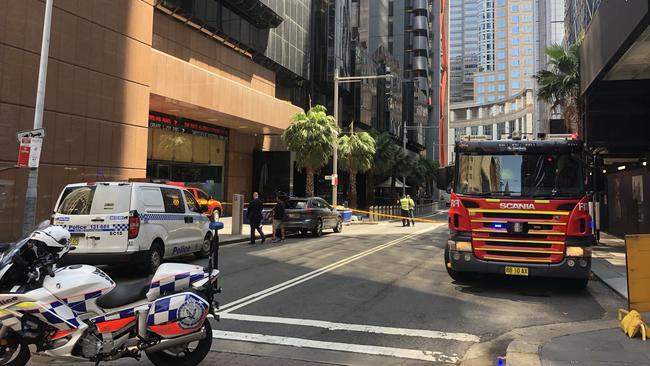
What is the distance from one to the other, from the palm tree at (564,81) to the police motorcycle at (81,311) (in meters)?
21.4

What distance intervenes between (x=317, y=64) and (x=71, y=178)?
30.2 m

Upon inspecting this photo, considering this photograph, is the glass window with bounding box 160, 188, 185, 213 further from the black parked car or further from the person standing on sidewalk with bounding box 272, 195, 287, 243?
the black parked car

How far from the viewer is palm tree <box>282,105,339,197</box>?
30.0 meters

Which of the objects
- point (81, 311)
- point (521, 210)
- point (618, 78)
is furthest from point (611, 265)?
point (81, 311)

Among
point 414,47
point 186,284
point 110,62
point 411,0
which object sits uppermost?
point 411,0

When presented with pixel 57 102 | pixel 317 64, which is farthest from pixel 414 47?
pixel 57 102

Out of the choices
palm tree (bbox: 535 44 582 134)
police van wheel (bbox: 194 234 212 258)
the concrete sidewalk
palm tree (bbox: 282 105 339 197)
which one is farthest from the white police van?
palm tree (bbox: 282 105 339 197)

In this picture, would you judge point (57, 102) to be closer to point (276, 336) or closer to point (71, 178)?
point (71, 178)

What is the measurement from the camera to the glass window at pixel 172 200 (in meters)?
11.8

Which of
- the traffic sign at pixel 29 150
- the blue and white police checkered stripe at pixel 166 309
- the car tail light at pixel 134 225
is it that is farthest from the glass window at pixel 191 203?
the blue and white police checkered stripe at pixel 166 309

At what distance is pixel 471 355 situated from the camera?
19.4ft

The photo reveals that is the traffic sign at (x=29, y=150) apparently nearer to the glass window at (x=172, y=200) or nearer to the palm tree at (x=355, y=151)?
the glass window at (x=172, y=200)

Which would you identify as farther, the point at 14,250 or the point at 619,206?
the point at 619,206

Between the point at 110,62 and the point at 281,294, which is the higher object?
the point at 110,62
